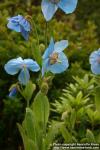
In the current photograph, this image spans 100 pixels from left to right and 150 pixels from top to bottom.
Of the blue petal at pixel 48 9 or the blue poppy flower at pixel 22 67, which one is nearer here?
the blue petal at pixel 48 9

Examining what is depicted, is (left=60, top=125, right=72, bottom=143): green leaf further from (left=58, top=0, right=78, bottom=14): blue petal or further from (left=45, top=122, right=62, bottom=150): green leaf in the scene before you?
A: (left=58, top=0, right=78, bottom=14): blue petal

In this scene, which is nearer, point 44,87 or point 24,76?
point 44,87

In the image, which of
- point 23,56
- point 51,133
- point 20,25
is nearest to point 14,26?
point 20,25

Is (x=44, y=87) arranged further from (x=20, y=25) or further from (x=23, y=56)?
(x=23, y=56)

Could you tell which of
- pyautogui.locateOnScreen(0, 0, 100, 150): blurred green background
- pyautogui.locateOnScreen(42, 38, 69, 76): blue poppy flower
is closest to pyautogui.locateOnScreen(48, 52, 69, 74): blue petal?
pyautogui.locateOnScreen(42, 38, 69, 76): blue poppy flower

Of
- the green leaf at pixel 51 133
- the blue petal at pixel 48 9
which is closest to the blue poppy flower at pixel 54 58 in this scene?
the blue petal at pixel 48 9

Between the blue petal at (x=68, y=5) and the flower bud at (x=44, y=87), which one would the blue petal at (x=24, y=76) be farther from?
the blue petal at (x=68, y=5)
